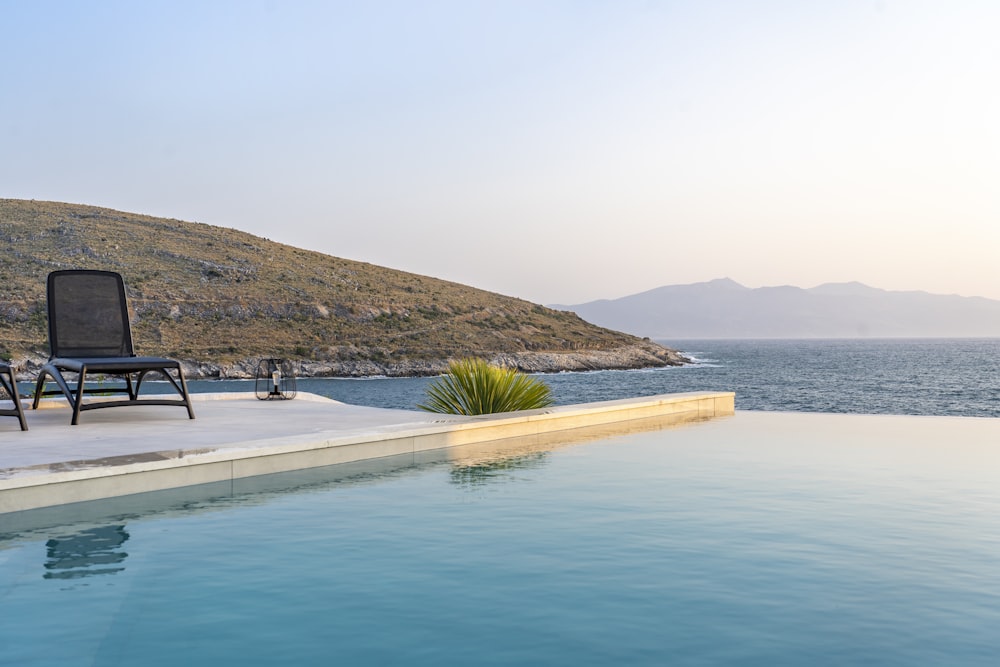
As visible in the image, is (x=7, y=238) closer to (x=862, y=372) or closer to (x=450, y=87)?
(x=450, y=87)

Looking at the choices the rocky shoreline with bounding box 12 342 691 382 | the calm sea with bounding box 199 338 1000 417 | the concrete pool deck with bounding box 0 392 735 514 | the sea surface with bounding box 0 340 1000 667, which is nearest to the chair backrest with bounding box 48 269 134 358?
the concrete pool deck with bounding box 0 392 735 514

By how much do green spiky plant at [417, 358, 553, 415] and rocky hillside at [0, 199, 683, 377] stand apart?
4744 cm

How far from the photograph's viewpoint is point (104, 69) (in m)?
23.2

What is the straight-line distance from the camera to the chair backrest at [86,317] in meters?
8.83

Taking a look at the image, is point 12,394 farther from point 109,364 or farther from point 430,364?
point 430,364

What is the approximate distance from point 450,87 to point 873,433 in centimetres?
1724

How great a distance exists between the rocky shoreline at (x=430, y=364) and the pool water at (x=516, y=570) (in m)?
46.2

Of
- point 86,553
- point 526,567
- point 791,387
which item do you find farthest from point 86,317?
point 791,387

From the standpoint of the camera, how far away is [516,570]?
13.5 ft

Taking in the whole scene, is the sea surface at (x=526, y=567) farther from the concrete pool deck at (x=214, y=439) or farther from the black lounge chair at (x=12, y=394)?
the black lounge chair at (x=12, y=394)

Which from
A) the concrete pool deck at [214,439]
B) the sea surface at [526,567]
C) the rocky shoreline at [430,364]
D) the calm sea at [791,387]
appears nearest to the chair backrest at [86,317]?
the concrete pool deck at [214,439]

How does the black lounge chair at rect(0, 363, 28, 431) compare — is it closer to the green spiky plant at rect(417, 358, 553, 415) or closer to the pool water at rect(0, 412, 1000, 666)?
the pool water at rect(0, 412, 1000, 666)

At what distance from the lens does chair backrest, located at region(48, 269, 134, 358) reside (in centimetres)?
883

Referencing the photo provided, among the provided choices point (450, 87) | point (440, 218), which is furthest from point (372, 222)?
point (450, 87)
